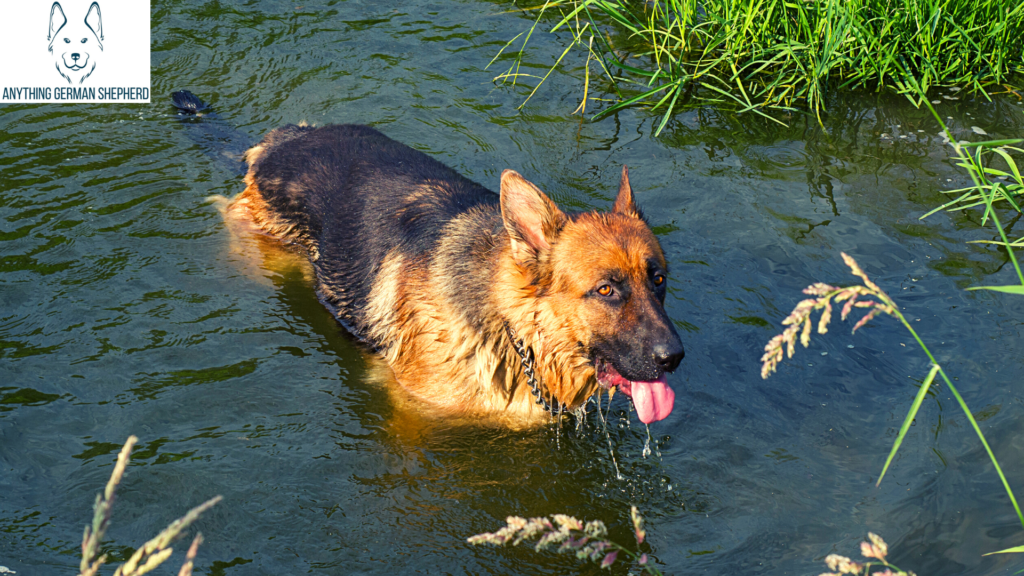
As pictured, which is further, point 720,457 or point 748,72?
point 748,72

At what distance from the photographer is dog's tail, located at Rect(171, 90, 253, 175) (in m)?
7.00

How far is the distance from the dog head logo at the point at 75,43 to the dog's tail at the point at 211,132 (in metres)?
1.24

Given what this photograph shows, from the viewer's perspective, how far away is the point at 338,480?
4.44 m

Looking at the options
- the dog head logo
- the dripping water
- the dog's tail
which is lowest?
the dripping water

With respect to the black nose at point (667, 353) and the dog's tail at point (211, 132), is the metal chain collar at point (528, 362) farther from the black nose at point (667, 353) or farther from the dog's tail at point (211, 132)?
the dog's tail at point (211, 132)

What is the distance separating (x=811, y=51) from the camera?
7.23 m

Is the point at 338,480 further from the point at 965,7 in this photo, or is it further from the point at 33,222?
the point at 965,7

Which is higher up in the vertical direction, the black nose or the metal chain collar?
the black nose

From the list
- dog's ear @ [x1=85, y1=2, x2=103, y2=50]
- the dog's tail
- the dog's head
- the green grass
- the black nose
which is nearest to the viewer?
the black nose

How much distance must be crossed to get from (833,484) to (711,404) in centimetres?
86

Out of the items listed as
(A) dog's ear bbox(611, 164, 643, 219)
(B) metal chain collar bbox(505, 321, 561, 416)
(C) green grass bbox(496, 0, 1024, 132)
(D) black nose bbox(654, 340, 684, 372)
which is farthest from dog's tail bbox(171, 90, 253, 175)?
(D) black nose bbox(654, 340, 684, 372)

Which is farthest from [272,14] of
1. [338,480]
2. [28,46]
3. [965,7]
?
[965,7]

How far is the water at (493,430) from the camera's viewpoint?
4.07 metres

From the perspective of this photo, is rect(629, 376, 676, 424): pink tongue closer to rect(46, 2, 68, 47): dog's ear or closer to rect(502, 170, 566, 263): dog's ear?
rect(502, 170, 566, 263): dog's ear
